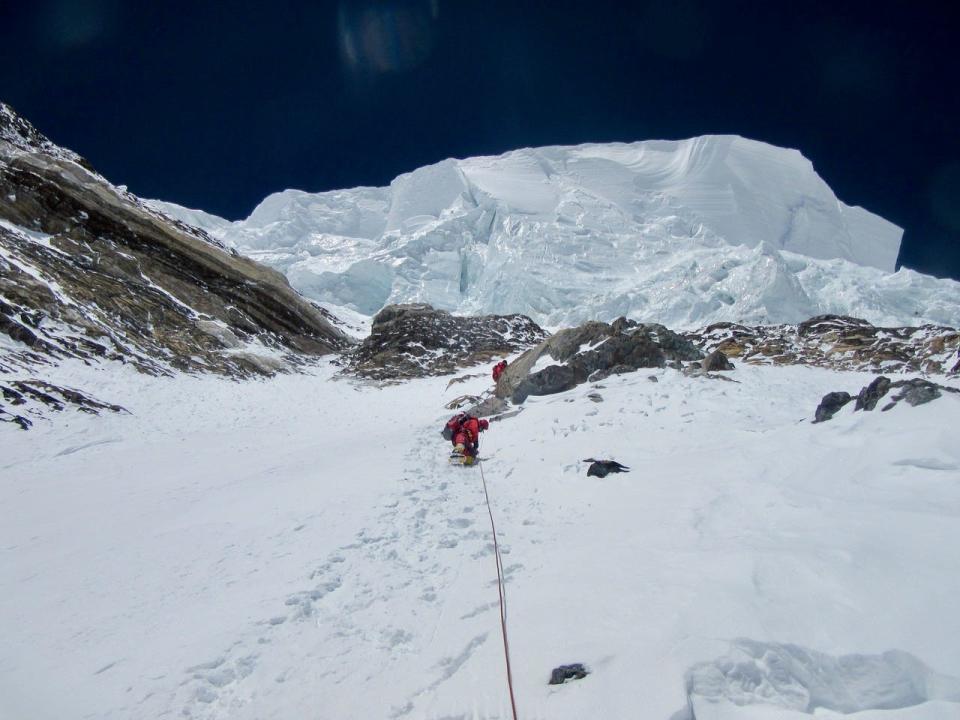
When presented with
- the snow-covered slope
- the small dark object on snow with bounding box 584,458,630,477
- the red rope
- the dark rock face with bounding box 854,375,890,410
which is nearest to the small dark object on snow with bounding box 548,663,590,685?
the red rope

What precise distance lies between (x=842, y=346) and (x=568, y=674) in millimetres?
31539

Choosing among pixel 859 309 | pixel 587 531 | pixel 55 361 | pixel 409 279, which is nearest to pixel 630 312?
pixel 859 309

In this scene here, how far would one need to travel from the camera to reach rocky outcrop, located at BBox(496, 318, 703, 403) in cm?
1412

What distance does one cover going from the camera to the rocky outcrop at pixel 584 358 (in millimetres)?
14125

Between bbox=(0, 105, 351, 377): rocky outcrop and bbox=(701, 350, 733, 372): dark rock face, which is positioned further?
bbox=(0, 105, 351, 377): rocky outcrop

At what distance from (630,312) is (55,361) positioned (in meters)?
62.8

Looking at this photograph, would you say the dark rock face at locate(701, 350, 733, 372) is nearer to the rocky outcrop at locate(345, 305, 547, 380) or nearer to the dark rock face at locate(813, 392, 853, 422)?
the dark rock face at locate(813, 392, 853, 422)

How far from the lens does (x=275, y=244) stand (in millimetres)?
121812

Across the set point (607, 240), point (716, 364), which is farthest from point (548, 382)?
point (607, 240)

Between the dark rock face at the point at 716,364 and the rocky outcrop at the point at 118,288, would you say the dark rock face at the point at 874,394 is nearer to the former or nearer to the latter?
the dark rock face at the point at 716,364

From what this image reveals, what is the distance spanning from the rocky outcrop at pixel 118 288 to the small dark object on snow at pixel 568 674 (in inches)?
658

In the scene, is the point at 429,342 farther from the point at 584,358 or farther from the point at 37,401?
the point at 37,401

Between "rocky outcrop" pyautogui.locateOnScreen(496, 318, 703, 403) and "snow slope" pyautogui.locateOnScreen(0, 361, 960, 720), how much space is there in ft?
16.1

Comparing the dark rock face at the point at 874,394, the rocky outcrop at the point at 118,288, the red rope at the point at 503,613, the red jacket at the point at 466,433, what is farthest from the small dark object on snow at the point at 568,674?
the rocky outcrop at the point at 118,288
